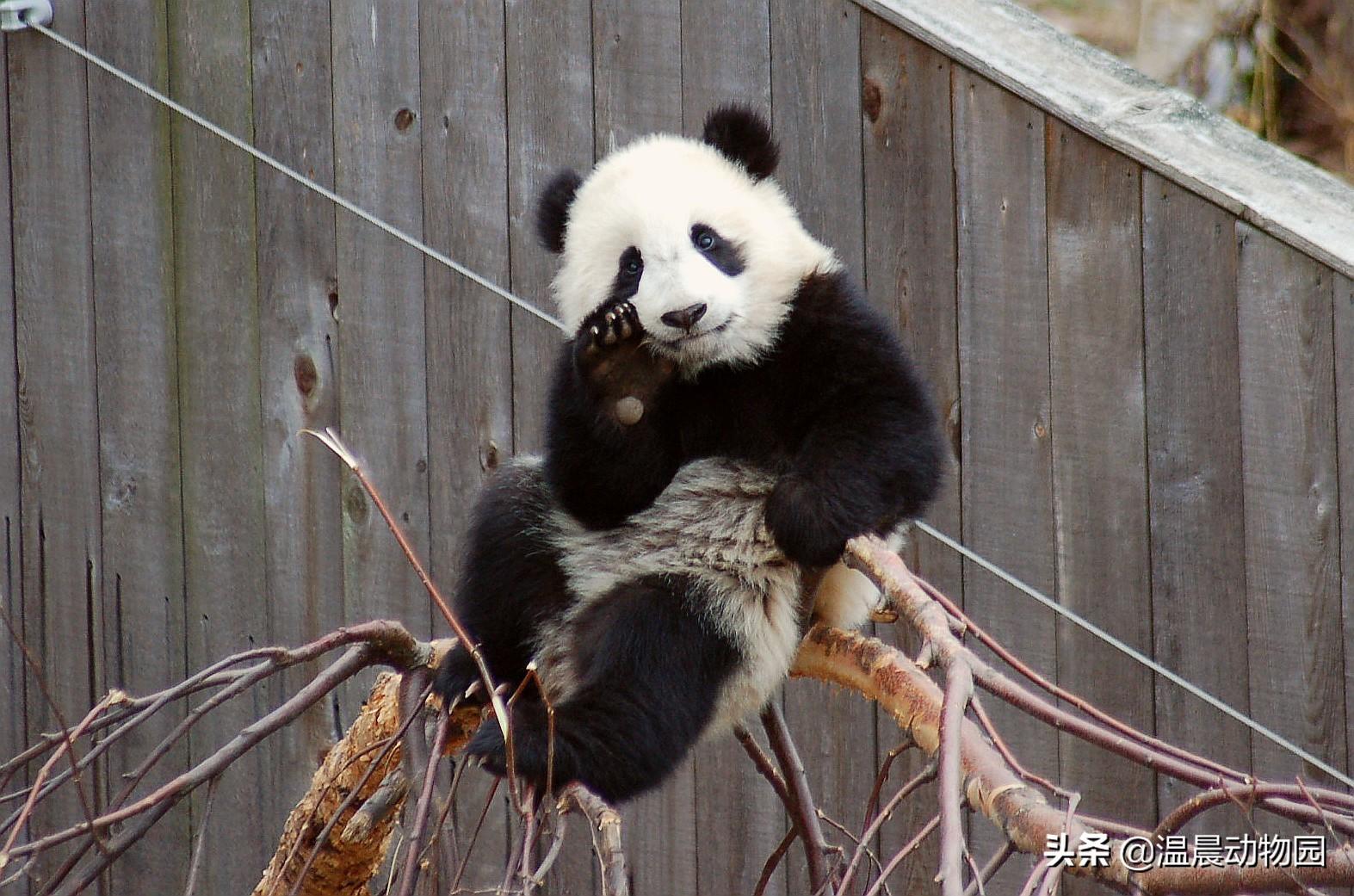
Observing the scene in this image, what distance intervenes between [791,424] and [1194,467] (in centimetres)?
114

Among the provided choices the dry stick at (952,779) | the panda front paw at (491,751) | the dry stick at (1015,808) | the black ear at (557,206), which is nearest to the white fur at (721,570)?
the dry stick at (1015,808)

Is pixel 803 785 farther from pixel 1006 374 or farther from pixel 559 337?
pixel 559 337

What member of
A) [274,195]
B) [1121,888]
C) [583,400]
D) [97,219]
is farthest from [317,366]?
[1121,888]

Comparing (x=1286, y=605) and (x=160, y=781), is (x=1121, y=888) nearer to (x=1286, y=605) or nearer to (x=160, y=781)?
(x=1286, y=605)

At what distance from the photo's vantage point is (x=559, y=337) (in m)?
3.72

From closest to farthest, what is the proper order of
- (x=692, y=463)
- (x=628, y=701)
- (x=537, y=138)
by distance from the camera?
(x=628, y=701) → (x=692, y=463) → (x=537, y=138)

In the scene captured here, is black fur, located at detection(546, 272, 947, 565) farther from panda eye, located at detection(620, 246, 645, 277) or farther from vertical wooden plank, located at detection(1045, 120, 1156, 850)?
vertical wooden plank, located at detection(1045, 120, 1156, 850)

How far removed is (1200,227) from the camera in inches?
126

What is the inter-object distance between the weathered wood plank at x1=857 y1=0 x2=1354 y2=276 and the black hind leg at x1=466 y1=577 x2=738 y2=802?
1.60 meters

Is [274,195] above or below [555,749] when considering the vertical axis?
above

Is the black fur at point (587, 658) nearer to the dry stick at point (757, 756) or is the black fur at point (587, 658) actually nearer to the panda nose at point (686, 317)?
the dry stick at point (757, 756)

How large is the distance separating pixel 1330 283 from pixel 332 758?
2.27 m

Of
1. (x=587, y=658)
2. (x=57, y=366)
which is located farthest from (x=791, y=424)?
(x=57, y=366)

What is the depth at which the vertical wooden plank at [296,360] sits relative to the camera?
151 inches
